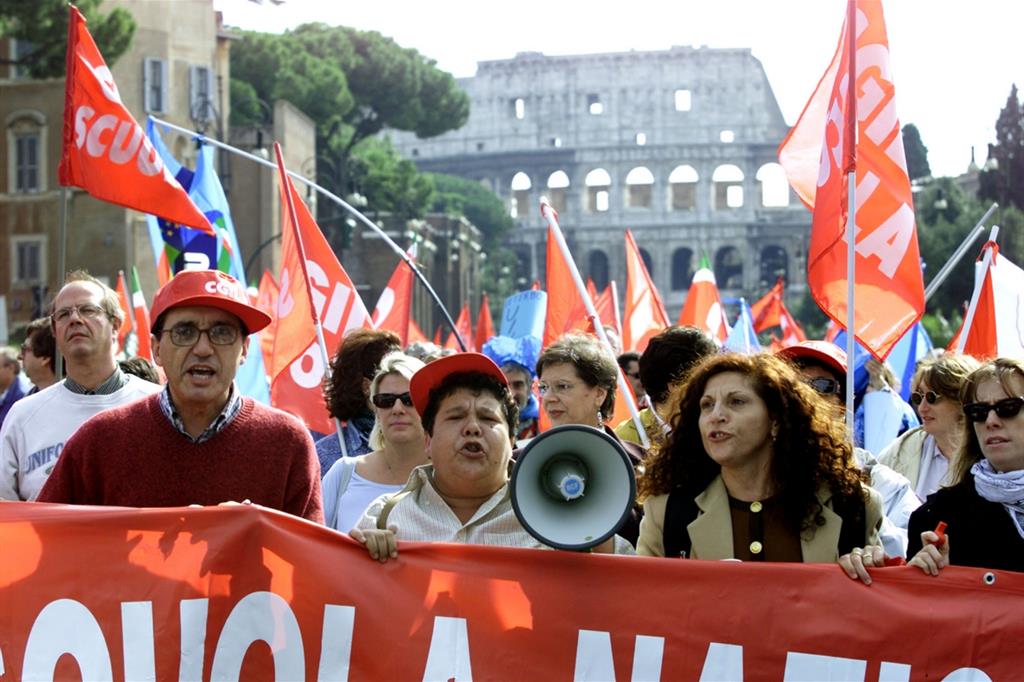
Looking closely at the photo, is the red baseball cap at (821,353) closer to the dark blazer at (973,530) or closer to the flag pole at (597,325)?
the flag pole at (597,325)

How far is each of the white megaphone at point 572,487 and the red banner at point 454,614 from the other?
240mm

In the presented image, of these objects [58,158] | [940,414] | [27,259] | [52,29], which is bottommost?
[940,414]

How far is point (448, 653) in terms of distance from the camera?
3.94m

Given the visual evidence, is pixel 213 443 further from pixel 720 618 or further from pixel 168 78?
pixel 168 78

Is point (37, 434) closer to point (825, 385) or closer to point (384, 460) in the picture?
point (384, 460)

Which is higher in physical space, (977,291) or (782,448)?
(977,291)

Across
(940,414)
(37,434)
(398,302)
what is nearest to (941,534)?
(940,414)

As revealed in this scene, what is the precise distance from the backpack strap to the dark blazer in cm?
47

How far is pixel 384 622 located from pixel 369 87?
196 ft

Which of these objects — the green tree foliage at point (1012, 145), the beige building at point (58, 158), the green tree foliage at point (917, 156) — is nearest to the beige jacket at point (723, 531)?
the beige building at point (58, 158)

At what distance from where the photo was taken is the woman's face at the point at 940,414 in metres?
5.50

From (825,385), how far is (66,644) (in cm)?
234

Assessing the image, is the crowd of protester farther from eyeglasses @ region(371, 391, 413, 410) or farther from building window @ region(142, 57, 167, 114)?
building window @ region(142, 57, 167, 114)

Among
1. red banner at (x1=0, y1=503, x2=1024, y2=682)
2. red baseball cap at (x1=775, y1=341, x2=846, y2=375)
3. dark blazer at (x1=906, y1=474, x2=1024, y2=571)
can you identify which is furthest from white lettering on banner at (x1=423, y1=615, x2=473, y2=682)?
red baseball cap at (x1=775, y1=341, x2=846, y2=375)
